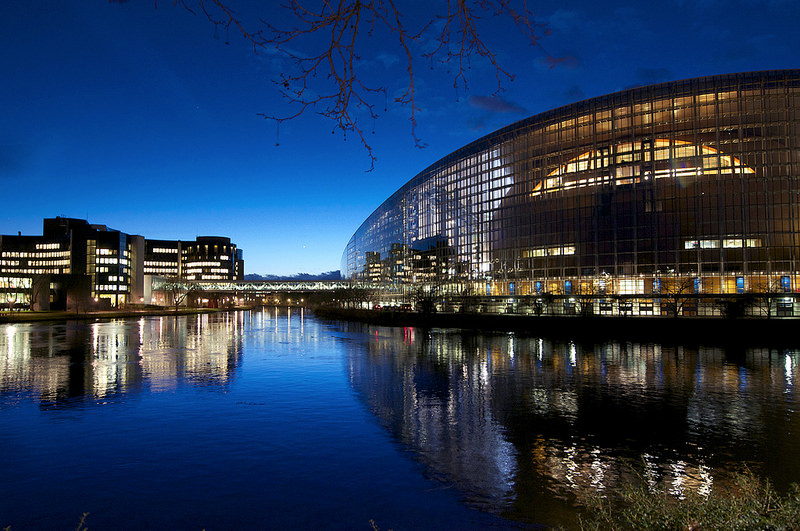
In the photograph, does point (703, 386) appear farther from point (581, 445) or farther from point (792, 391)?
point (581, 445)

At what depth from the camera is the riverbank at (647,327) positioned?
51.2 m

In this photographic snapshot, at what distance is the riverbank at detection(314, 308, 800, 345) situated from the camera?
51.2m

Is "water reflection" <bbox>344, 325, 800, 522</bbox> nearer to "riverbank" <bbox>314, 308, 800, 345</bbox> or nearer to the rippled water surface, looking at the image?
the rippled water surface

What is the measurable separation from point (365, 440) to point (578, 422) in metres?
7.71

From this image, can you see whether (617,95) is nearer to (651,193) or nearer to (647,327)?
(651,193)

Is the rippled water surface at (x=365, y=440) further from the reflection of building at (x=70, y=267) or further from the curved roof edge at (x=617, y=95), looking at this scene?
the reflection of building at (x=70, y=267)

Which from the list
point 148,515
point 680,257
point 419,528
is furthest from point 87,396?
point 680,257

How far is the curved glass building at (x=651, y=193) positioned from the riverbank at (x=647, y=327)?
82.9ft

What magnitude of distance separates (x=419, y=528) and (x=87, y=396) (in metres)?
18.3

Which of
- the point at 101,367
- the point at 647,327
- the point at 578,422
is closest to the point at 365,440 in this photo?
the point at 578,422

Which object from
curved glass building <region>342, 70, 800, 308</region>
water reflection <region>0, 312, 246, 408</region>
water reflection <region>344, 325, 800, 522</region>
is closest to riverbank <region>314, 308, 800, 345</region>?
water reflection <region>344, 325, 800, 522</region>

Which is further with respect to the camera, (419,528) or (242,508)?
(242,508)

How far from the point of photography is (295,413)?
66.0ft

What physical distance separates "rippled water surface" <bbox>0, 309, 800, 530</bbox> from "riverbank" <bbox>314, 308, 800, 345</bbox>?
71.2 feet
